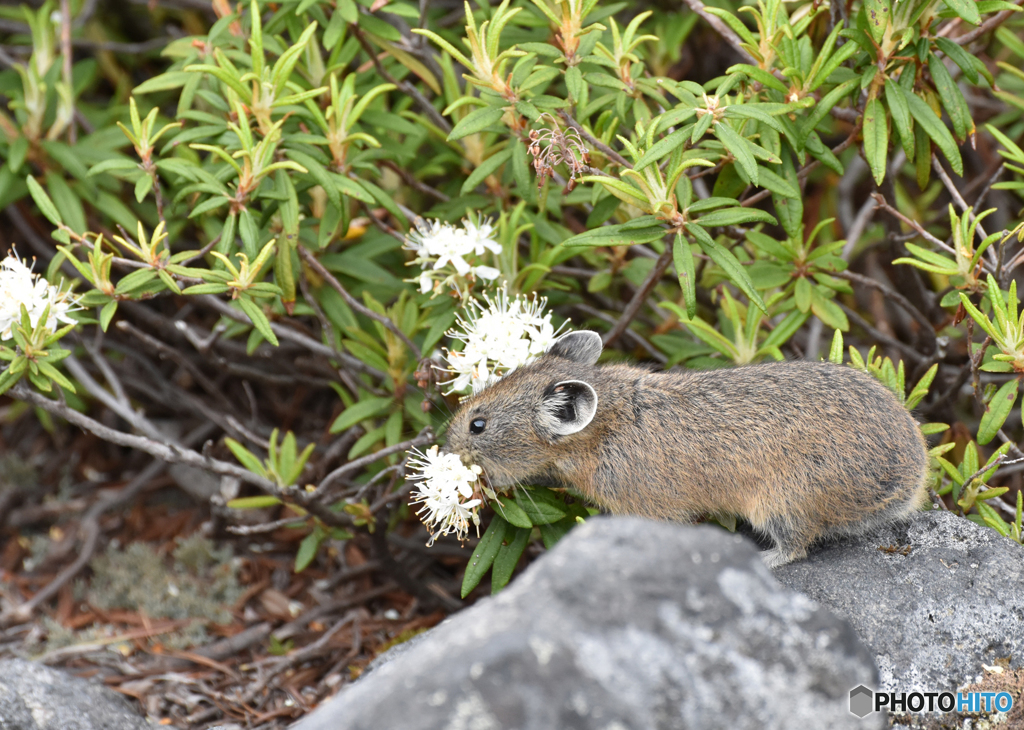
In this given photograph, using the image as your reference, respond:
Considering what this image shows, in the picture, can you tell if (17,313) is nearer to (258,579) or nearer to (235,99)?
(235,99)

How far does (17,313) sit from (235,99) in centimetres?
182

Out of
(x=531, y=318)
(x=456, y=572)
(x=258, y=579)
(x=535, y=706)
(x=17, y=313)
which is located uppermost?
(x=17, y=313)

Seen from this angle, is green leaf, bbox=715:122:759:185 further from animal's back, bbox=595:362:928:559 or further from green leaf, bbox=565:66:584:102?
animal's back, bbox=595:362:928:559

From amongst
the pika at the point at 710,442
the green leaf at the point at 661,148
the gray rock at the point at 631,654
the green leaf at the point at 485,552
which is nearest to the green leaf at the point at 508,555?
the green leaf at the point at 485,552

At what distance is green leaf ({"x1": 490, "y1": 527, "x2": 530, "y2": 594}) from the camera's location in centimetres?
522

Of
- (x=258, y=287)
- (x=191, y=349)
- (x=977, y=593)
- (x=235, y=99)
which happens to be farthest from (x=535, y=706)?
(x=191, y=349)

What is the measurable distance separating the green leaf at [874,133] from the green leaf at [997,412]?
1.38m

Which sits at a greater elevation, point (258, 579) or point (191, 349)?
point (191, 349)

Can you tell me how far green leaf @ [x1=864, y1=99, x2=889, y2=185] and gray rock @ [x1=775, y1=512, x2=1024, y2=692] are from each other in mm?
2052

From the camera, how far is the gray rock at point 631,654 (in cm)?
278

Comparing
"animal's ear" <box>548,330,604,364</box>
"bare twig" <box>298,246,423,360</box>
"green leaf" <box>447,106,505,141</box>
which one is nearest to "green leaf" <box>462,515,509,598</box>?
"animal's ear" <box>548,330,604,364</box>

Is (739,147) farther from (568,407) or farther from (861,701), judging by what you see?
(861,701)

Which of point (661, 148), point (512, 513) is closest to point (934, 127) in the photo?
point (661, 148)

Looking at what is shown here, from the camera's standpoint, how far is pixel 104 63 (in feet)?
27.9
